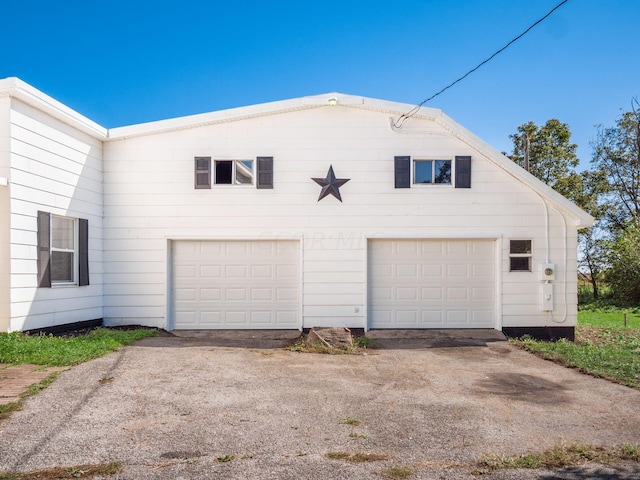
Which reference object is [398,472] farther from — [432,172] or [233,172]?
[233,172]

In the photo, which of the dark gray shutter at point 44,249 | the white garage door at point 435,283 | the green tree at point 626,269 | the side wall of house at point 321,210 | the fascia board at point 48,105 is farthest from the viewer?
the green tree at point 626,269

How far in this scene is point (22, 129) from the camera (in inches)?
308

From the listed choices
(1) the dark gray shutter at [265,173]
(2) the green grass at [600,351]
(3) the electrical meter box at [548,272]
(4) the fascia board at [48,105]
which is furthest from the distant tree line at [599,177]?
(4) the fascia board at [48,105]

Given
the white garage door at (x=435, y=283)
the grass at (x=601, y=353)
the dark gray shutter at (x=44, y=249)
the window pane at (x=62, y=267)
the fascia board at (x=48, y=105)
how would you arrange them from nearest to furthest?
the grass at (x=601, y=353) < the fascia board at (x=48, y=105) < the dark gray shutter at (x=44, y=249) < the window pane at (x=62, y=267) < the white garage door at (x=435, y=283)

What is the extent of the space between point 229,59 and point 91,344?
851cm

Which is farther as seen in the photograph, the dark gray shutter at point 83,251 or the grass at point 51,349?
the dark gray shutter at point 83,251

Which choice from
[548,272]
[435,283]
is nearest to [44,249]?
[435,283]

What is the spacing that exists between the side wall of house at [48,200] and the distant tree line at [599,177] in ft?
51.3

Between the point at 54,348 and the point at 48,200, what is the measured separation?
2.88 meters

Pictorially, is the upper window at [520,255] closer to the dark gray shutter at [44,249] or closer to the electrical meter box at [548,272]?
the electrical meter box at [548,272]

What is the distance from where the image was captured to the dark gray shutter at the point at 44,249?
8102mm

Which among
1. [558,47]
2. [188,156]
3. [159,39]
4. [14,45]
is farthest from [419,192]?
[14,45]

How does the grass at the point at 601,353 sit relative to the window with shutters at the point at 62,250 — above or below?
below

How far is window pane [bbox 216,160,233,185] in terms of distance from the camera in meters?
9.95
